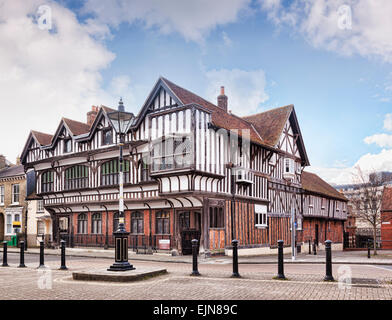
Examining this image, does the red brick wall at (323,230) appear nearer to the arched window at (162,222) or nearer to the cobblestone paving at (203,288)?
the arched window at (162,222)

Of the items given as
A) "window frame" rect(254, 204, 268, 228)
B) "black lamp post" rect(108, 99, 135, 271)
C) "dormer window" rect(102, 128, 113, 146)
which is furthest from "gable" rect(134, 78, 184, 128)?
"black lamp post" rect(108, 99, 135, 271)

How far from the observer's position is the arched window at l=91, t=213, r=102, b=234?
25.3 metres

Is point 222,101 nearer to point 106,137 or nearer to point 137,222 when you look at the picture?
point 106,137

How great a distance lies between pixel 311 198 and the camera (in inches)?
1222

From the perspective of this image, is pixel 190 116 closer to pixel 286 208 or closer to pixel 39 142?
pixel 286 208

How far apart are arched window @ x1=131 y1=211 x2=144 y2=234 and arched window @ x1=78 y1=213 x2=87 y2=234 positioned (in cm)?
436

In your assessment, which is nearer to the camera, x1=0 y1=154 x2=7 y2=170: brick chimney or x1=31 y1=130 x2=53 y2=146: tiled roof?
x1=31 y1=130 x2=53 y2=146: tiled roof

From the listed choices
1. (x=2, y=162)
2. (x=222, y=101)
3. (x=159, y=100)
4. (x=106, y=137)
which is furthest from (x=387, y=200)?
(x=2, y=162)

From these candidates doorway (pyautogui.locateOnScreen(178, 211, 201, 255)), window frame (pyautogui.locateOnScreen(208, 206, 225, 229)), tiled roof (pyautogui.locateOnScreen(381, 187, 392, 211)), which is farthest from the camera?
tiled roof (pyautogui.locateOnScreen(381, 187, 392, 211))

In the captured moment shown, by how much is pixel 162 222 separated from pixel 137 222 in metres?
2.02

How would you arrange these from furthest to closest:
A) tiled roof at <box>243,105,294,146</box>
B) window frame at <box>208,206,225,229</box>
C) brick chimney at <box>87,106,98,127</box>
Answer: brick chimney at <box>87,106,98,127</box> < tiled roof at <box>243,105,294,146</box> < window frame at <box>208,206,225,229</box>

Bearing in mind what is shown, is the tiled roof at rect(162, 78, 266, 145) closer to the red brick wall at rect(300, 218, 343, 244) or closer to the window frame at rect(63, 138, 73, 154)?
the red brick wall at rect(300, 218, 343, 244)

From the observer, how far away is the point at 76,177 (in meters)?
26.1
